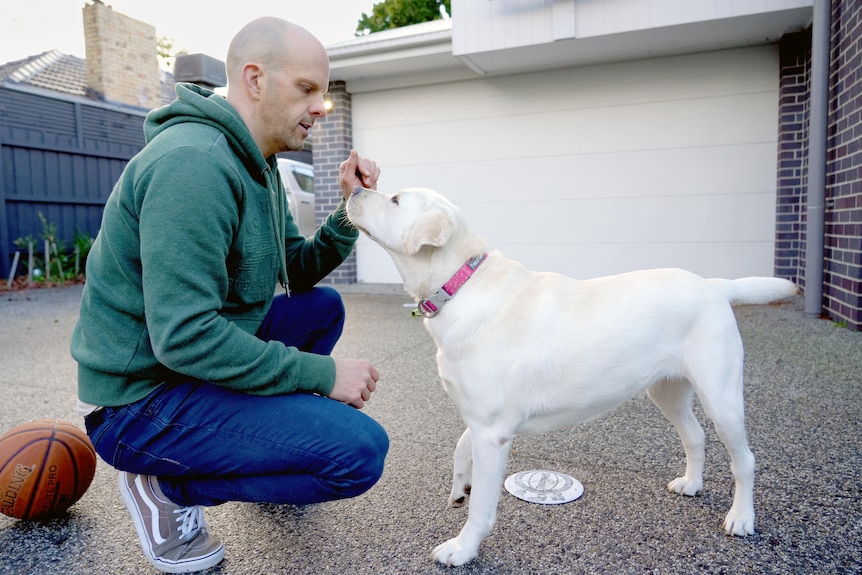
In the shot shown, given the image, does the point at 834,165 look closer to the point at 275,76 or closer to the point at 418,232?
the point at 418,232

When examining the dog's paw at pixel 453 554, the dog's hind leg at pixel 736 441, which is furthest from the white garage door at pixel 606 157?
the dog's paw at pixel 453 554

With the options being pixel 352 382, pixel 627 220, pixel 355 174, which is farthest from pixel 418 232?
pixel 627 220

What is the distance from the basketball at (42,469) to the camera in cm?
204

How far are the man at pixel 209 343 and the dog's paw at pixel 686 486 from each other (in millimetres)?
1208

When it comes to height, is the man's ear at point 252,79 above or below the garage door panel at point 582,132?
below

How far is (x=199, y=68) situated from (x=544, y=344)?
6770 mm

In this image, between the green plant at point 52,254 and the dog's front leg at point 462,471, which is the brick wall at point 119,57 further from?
the dog's front leg at point 462,471

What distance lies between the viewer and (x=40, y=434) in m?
2.17

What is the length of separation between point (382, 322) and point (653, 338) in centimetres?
421

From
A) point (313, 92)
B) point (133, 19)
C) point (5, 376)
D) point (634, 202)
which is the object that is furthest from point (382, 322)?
point (133, 19)

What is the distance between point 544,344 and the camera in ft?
6.22

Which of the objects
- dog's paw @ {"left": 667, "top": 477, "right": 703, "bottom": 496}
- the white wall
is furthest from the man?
the white wall

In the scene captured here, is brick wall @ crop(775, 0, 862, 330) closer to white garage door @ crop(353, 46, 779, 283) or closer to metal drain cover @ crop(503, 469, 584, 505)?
white garage door @ crop(353, 46, 779, 283)

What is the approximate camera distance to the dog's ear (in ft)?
6.24
